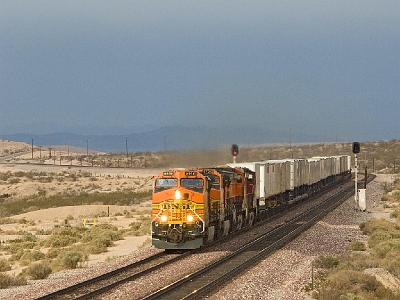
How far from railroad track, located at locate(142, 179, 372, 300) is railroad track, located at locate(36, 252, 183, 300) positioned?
1.81 meters

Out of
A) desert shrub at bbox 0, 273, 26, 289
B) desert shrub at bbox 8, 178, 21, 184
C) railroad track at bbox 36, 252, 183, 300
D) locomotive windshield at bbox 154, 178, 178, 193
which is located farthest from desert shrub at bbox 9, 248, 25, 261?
desert shrub at bbox 8, 178, 21, 184

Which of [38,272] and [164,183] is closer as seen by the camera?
[38,272]

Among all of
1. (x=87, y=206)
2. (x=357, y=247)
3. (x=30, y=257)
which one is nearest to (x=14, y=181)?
(x=87, y=206)

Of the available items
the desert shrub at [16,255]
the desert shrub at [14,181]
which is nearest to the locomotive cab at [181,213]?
the desert shrub at [16,255]

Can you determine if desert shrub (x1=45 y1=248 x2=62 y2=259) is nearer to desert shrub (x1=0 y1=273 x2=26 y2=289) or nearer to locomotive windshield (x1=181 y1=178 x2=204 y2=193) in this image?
locomotive windshield (x1=181 y1=178 x2=204 y2=193)

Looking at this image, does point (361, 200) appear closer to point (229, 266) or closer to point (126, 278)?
point (229, 266)

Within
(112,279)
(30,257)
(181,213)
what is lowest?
(30,257)

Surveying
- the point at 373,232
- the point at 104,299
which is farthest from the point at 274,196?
the point at 104,299

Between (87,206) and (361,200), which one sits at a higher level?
(361,200)

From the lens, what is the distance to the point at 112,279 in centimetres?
2361

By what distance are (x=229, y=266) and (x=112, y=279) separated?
4452 millimetres

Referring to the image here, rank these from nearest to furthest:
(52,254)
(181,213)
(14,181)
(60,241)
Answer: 1. (181,213)
2. (52,254)
3. (60,241)
4. (14,181)

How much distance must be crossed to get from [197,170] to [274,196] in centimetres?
1949

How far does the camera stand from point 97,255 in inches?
1416
